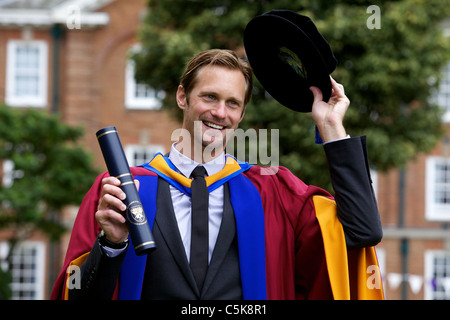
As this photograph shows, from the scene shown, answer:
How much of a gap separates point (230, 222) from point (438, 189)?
1805 cm

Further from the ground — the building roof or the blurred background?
the building roof

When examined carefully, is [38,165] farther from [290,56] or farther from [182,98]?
[290,56]

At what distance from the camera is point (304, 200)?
2.92 metres

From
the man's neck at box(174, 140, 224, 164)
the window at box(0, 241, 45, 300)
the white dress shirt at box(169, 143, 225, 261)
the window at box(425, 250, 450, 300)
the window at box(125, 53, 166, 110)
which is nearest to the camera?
the white dress shirt at box(169, 143, 225, 261)

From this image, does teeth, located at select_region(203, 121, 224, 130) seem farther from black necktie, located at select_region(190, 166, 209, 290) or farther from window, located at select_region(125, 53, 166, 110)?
window, located at select_region(125, 53, 166, 110)

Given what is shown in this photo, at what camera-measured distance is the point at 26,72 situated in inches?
774

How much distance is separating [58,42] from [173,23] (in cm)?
775

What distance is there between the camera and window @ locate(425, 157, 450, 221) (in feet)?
64.6

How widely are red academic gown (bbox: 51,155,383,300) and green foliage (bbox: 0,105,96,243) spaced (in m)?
11.3

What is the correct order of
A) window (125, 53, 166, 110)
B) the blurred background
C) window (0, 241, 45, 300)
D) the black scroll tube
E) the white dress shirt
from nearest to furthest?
the black scroll tube < the white dress shirt < the blurred background < window (0, 241, 45, 300) < window (125, 53, 166, 110)

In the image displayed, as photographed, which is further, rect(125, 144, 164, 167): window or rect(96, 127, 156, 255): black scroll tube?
rect(125, 144, 164, 167): window

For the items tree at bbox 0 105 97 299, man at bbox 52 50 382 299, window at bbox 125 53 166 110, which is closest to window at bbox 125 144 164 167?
window at bbox 125 53 166 110

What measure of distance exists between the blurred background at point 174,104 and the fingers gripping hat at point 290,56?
7.47m

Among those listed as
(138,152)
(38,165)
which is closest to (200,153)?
(38,165)
